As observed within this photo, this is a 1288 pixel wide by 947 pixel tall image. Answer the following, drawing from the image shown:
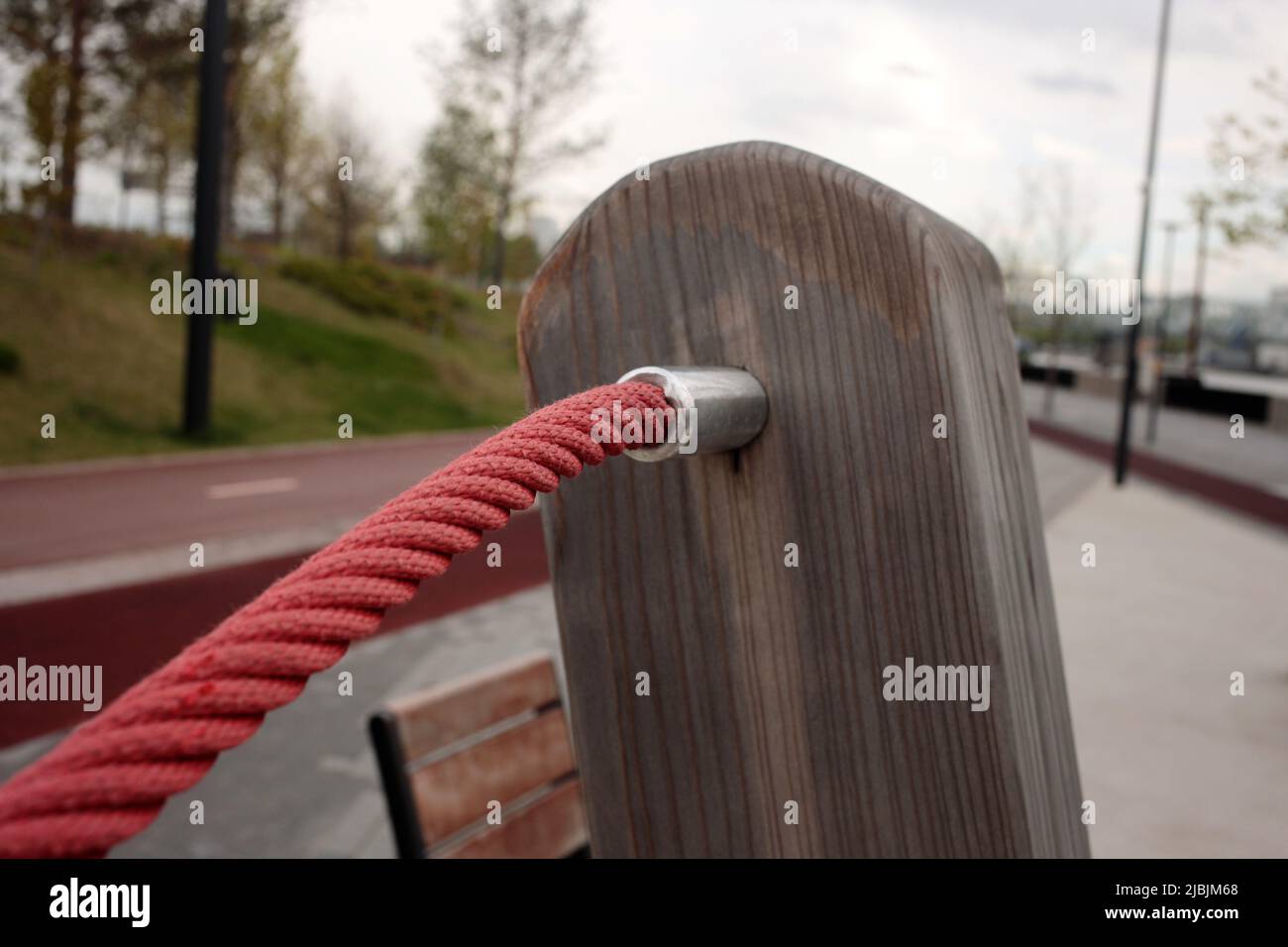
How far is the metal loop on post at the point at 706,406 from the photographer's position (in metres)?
0.69

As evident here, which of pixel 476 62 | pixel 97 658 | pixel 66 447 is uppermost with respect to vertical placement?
pixel 476 62

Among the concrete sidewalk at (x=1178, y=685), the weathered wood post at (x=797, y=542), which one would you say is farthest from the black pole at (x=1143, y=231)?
the weathered wood post at (x=797, y=542)

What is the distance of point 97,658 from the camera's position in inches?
284

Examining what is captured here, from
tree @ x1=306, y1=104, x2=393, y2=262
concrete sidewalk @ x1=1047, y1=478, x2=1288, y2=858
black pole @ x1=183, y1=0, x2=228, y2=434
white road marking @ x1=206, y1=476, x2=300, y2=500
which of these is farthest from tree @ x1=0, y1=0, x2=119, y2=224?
concrete sidewalk @ x1=1047, y1=478, x2=1288, y2=858

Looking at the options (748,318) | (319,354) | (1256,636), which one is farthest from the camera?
(319,354)

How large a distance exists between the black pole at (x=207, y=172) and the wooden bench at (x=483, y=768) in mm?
11912

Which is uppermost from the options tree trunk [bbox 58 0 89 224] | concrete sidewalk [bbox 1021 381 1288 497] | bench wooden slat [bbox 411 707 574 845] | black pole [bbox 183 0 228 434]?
tree trunk [bbox 58 0 89 224]

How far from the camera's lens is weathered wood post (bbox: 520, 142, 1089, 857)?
2.49 feet

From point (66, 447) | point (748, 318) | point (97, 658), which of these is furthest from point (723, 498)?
point (66, 447)

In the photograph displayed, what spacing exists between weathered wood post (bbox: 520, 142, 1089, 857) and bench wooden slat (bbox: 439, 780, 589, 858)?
213cm

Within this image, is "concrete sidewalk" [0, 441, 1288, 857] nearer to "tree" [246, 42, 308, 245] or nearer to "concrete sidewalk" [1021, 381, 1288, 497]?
"concrete sidewalk" [1021, 381, 1288, 497]

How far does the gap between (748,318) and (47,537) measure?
1151 centimetres

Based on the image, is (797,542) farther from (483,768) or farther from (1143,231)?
(1143,231)
